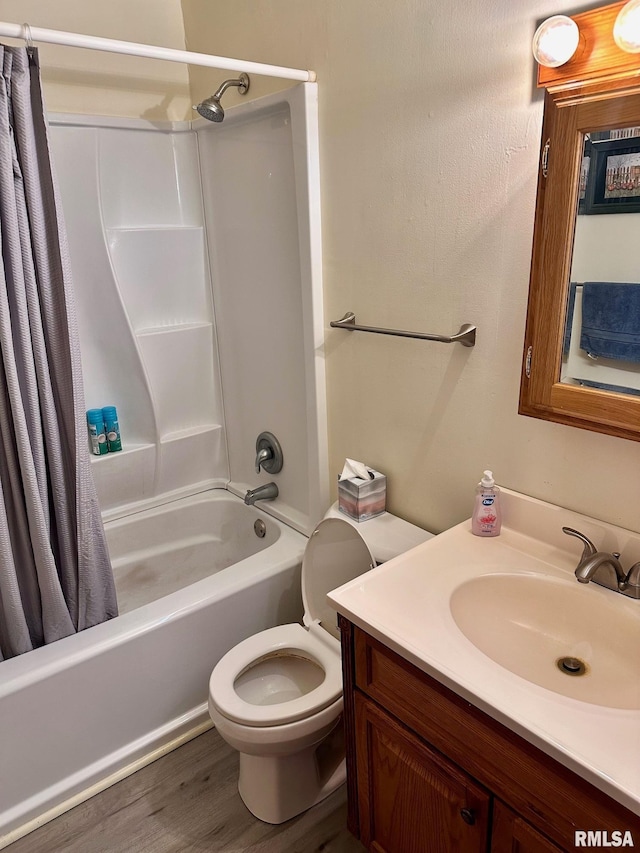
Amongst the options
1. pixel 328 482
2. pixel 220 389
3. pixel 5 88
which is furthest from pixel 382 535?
pixel 5 88

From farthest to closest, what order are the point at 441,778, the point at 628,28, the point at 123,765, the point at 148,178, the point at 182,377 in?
the point at 182,377
the point at 148,178
the point at 123,765
the point at 441,778
the point at 628,28

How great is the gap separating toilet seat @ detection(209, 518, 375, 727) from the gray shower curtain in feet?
1.59

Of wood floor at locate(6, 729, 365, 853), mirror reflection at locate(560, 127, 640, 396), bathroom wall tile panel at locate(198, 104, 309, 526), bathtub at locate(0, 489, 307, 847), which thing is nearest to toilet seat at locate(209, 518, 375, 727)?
bathtub at locate(0, 489, 307, 847)

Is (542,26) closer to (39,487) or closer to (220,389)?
(39,487)

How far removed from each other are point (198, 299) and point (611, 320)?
68.6 inches

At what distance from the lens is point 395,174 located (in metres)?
1.57

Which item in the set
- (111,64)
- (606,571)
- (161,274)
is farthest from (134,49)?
(606,571)

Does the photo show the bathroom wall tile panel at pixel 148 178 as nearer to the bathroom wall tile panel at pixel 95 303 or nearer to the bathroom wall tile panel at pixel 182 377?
the bathroom wall tile panel at pixel 95 303

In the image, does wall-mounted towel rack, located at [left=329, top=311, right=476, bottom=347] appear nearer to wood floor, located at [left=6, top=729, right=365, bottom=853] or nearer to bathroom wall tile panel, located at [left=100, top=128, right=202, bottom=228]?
bathroom wall tile panel, located at [left=100, top=128, right=202, bottom=228]

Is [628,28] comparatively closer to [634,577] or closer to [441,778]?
[634,577]

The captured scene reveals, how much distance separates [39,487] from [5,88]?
100cm

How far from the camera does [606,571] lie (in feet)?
4.16

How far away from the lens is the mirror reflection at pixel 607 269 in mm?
1113

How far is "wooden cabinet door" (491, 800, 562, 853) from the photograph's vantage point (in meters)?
0.97
